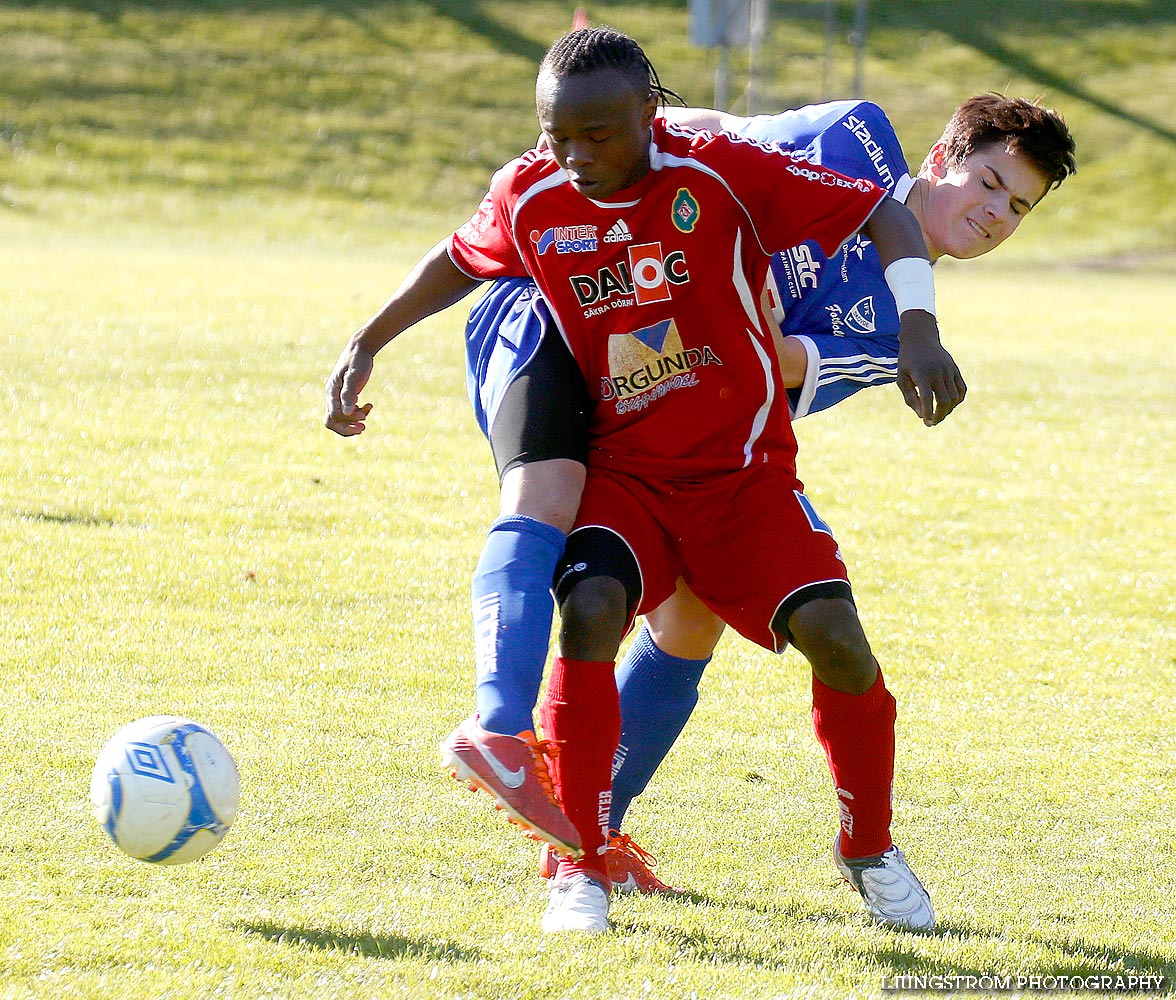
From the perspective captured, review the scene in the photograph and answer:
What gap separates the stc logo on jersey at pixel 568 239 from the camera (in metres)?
3.73

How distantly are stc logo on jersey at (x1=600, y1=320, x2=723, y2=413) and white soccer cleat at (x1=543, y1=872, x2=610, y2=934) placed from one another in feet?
3.79

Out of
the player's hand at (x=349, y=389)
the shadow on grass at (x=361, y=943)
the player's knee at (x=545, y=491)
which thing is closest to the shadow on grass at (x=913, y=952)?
the shadow on grass at (x=361, y=943)

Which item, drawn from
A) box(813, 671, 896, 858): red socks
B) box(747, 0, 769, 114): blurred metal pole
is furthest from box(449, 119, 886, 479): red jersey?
box(747, 0, 769, 114): blurred metal pole

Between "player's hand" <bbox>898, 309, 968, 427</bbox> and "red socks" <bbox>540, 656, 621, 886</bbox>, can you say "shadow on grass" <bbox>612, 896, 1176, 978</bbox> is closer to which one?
"red socks" <bbox>540, 656, 621, 886</bbox>

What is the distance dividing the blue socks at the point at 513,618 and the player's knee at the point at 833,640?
59 cm

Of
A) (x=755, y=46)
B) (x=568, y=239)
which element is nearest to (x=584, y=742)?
(x=568, y=239)

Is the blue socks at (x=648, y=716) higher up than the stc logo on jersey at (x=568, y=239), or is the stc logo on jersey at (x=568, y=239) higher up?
the stc logo on jersey at (x=568, y=239)

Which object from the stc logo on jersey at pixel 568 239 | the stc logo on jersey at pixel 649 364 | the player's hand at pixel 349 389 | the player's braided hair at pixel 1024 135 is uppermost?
the player's braided hair at pixel 1024 135

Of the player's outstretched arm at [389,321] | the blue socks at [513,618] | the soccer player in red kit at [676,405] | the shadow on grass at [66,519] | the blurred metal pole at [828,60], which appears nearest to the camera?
the blue socks at [513,618]

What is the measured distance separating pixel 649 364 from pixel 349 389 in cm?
83

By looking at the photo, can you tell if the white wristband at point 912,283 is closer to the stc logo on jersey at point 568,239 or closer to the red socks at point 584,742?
the stc logo on jersey at point 568,239

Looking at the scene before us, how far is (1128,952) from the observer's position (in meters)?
3.74

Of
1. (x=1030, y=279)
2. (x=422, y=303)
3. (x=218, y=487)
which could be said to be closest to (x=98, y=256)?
(x=218, y=487)

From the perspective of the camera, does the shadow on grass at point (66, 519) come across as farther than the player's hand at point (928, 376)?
Yes
